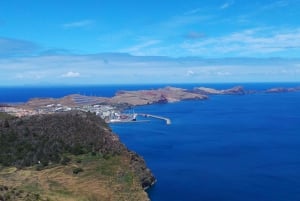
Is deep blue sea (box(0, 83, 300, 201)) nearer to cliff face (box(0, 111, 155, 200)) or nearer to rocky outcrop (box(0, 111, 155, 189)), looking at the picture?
cliff face (box(0, 111, 155, 200))

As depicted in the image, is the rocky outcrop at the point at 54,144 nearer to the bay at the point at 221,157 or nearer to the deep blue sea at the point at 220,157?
the bay at the point at 221,157

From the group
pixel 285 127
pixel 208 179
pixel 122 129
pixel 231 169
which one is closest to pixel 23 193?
pixel 208 179

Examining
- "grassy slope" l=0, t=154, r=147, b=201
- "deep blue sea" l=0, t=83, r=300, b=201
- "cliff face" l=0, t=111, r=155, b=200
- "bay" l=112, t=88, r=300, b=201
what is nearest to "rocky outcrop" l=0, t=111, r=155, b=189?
"cliff face" l=0, t=111, r=155, b=200

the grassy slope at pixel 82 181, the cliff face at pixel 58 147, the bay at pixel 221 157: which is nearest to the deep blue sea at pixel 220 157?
the bay at pixel 221 157

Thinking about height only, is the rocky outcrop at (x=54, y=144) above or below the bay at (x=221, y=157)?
above

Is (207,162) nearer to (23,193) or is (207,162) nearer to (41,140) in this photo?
(41,140)

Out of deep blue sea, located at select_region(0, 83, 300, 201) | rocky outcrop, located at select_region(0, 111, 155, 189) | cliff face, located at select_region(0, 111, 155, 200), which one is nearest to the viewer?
deep blue sea, located at select_region(0, 83, 300, 201)
